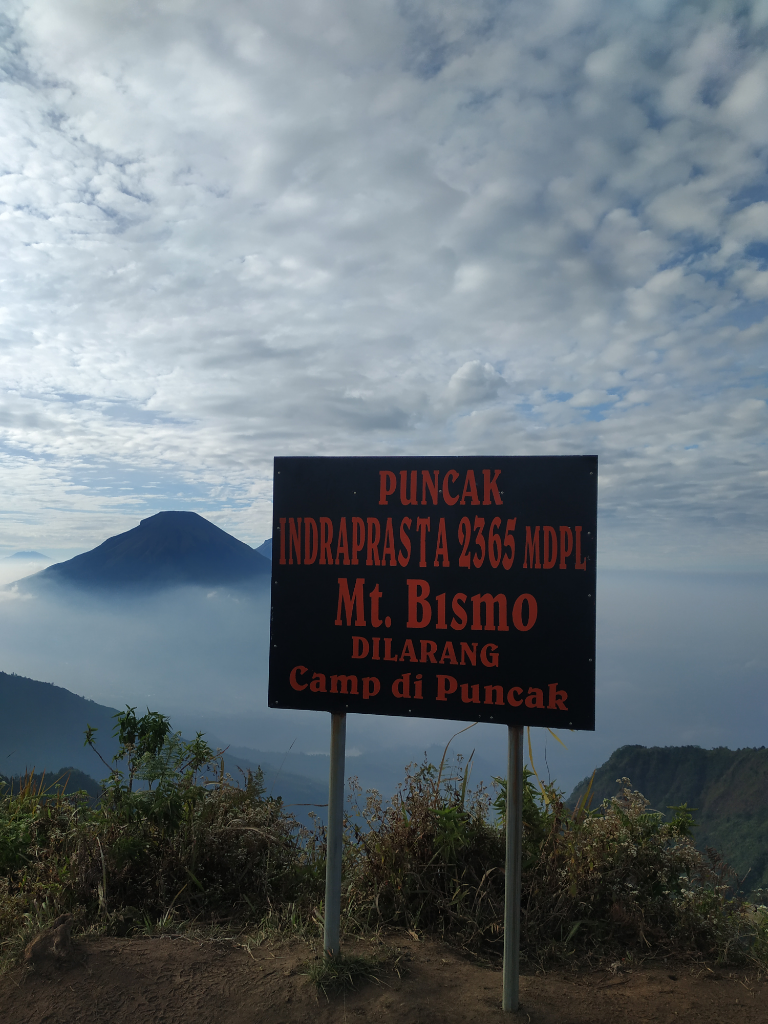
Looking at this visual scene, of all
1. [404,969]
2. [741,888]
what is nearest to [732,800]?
[741,888]

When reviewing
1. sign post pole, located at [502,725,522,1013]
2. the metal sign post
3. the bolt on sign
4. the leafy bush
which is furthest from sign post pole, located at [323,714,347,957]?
sign post pole, located at [502,725,522,1013]

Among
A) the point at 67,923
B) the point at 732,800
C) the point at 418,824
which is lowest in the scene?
the point at 732,800

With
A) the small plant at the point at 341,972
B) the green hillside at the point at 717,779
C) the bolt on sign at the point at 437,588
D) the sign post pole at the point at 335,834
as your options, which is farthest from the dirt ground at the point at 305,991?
the green hillside at the point at 717,779

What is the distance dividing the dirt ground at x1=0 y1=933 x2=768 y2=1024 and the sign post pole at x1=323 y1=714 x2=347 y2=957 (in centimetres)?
24

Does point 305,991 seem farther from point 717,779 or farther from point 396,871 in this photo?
point 717,779

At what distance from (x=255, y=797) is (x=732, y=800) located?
35779 millimetres

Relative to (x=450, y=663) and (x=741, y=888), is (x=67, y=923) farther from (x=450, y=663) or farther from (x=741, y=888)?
(x=741, y=888)

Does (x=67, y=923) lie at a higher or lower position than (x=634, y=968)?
higher

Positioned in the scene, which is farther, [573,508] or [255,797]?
[255,797]

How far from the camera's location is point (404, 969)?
3498 millimetres

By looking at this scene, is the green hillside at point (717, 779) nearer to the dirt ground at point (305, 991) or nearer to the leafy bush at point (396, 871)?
the leafy bush at point (396, 871)

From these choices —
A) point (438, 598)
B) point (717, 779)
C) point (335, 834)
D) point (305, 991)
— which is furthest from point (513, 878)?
point (717, 779)

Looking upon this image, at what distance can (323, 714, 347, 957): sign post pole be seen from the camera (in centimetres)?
354

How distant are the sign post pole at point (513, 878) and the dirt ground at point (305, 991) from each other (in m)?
0.12
